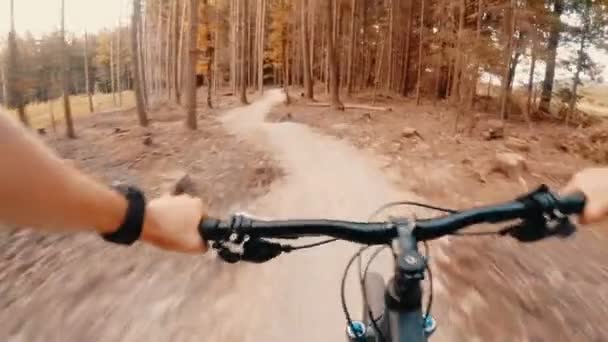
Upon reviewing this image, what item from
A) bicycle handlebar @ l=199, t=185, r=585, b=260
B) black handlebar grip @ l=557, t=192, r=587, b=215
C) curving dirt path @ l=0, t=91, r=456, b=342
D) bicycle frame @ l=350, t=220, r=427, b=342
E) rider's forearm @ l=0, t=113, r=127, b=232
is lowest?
curving dirt path @ l=0, t=91, r=456, b=342

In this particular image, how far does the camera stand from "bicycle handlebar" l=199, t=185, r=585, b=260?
1363 mm

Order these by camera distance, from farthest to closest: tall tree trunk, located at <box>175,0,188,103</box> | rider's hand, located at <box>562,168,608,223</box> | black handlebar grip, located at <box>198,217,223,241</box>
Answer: tall tree trunk, located at <box>175,0,188,103</box>, rider's hand, located at <box>562,168,608,223</box>, black handlebar grip, located at <box>198,217,223,241</box>

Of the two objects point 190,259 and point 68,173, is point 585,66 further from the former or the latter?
point 68,173

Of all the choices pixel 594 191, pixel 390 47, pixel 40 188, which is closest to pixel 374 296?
pixel 594 191

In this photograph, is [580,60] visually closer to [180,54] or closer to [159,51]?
[180,54]

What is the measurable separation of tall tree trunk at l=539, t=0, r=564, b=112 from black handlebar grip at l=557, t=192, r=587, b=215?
51.5ft

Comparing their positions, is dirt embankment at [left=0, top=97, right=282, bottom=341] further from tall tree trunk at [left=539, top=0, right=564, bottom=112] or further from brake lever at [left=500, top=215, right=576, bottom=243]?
tall tree trunk at [left=539, top=0, right=564, bottom=112]

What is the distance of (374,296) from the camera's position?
2146 millimetres

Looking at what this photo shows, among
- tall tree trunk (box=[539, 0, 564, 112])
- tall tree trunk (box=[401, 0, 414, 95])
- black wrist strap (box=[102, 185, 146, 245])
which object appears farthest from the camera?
tall tree trunk (box=[401, 0, 414, 95])

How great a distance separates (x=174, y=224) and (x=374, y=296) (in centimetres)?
121

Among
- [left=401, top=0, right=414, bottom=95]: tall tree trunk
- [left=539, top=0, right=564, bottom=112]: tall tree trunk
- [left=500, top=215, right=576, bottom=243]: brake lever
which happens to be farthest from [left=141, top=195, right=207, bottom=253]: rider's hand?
[left=401, top=0, right=414, bottom=95]: tall tree trunk

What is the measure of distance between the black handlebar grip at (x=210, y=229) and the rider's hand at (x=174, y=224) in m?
0.01

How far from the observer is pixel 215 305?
13.5 ft

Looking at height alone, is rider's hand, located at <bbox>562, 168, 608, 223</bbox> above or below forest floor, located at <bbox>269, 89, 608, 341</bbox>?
above
